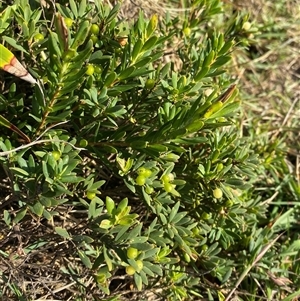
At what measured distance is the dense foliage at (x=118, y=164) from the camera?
6.21 ft

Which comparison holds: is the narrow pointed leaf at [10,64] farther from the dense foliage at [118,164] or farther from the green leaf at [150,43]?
the green leaf at [150,43]

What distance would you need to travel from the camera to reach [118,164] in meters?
2.02

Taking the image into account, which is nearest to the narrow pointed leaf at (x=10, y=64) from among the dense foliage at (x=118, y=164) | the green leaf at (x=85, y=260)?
the dense foliage at (x=118, y=164)

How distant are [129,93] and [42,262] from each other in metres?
0.86

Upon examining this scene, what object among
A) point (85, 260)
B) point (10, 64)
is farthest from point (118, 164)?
point (10, 64)

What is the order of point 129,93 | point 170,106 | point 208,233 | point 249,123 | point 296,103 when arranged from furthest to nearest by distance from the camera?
point 296,103
point 249,123
point 208,233
point 129,93
point 170,106

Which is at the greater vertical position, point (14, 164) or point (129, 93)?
point (129, 93)

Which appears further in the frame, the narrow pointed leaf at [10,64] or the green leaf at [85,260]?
the green leaf at [85,260]

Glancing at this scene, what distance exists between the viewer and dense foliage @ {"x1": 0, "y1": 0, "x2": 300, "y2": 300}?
189cm

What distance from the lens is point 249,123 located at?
320 centimetres

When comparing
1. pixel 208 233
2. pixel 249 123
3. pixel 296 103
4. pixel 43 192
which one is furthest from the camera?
pixel 296 103

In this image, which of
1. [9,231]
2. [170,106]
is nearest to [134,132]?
[170,106]

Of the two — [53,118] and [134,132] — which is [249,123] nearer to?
[134,132]

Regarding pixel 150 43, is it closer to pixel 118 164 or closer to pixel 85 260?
pixel 118 164
